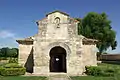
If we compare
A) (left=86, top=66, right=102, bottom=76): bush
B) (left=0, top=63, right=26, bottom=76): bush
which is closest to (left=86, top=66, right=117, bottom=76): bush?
(left=86, top=66, right=102, bottom=76): bush

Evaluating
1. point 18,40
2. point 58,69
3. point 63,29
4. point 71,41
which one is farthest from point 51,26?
point 58,69

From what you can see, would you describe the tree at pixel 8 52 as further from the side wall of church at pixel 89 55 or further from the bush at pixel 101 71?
the bush at pixel 101 71

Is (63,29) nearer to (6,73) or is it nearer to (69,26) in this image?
(69,26)

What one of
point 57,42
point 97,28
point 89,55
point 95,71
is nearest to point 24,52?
point 57,42

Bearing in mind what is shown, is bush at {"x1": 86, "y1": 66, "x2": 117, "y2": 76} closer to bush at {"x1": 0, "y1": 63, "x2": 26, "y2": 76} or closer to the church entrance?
the church entrance

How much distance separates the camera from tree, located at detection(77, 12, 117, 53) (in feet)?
174

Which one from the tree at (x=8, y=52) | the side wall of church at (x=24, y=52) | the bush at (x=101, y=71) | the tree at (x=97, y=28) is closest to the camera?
the bush at (x=101, y=71)

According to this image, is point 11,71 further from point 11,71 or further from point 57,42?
point 57,42

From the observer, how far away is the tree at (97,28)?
53159 mm

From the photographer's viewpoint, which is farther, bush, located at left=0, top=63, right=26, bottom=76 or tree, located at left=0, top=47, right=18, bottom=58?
tree, located at left=0, top=47, right=18, bottom=58

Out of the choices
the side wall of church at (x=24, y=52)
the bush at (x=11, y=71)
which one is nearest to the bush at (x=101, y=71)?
the bush at (x=11, y=71)

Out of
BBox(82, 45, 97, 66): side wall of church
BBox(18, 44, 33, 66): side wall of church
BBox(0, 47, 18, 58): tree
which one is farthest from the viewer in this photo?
BBox(0, 47, 18, 58): tree

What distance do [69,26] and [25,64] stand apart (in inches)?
340

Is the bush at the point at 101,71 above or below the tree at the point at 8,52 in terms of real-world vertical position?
below
